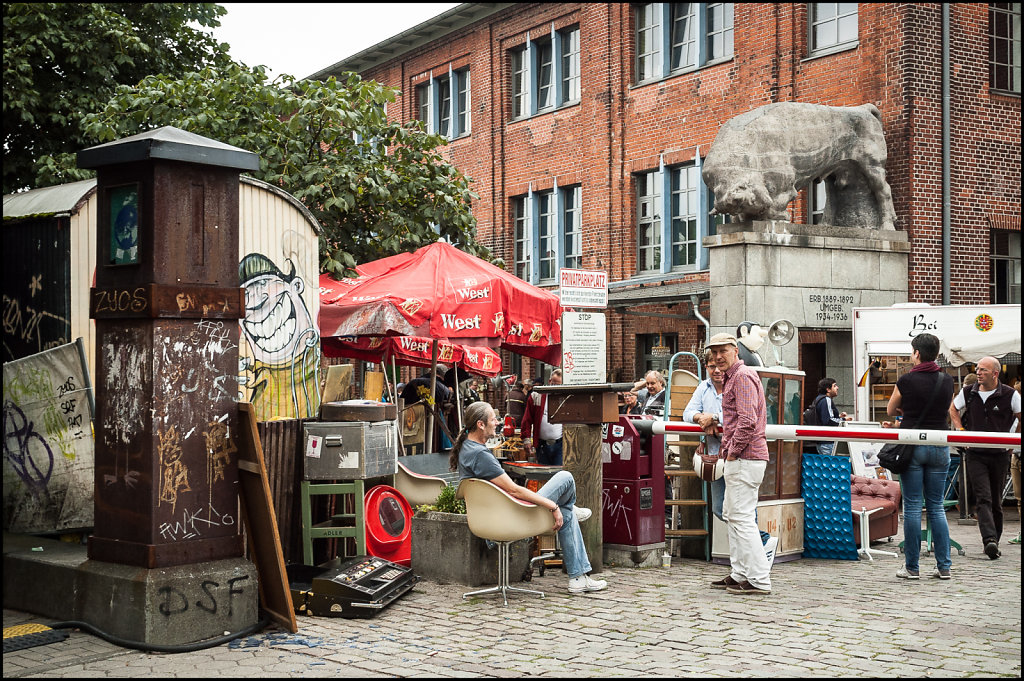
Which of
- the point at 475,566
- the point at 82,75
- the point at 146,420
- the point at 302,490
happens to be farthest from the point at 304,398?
the point at 82,75

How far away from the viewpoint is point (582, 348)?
368 inches

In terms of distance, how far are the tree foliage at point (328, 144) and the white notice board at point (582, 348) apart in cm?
643

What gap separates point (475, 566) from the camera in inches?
343

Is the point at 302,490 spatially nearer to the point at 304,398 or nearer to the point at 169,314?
the point at 304,398

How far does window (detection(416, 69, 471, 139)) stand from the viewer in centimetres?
2936

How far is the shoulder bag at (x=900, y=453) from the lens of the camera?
30.2 feet

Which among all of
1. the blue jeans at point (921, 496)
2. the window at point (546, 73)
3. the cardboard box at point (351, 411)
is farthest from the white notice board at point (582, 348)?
the window at point (546, 73)

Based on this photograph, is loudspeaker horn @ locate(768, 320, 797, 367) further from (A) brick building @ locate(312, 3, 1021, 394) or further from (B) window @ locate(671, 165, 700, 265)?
(B) window @ locate(671, 165, 700, 265)

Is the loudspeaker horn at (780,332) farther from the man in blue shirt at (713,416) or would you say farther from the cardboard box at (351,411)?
the cardboard box at (351,411)

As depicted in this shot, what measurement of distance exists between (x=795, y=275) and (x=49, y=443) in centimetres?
1094

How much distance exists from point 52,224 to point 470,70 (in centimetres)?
2146

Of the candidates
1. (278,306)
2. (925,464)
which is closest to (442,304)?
(278,306)

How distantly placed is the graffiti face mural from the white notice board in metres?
2.21

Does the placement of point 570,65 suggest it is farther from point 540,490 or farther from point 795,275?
point 540,490
